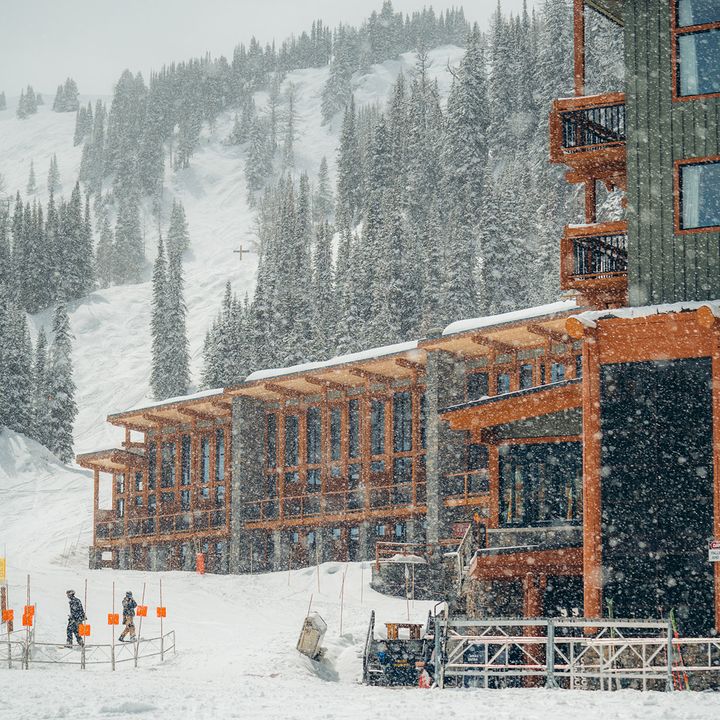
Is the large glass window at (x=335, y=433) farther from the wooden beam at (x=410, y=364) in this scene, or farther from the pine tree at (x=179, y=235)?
the pine tree at (x=179, y=235)

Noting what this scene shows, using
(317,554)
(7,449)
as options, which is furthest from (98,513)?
(7,449)

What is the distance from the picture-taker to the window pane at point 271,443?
148 ft

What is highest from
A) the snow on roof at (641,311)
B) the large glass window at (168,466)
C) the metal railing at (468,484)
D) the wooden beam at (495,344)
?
the wooden beam at (495,344)

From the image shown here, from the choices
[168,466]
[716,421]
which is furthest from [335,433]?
[716,421]

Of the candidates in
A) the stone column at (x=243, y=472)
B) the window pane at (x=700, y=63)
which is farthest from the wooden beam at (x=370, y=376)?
the window pane at (x=700, y=63)

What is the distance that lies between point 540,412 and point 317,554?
17135 mm

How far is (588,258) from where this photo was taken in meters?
24.9

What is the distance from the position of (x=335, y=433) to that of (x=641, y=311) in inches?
841

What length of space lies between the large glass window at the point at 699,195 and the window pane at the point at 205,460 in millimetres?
27440

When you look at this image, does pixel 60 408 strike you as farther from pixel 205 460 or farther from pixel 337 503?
pixel 337 503

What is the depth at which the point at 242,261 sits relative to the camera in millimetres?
139250

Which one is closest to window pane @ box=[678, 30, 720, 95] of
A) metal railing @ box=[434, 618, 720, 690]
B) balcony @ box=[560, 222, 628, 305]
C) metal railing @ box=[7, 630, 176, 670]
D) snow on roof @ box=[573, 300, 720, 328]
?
balcony @ box=[560, 222, 628, 305]

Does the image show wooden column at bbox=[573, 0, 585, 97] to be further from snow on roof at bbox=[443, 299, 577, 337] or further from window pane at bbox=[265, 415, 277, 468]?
window pane at bbox=[265, 415, 277, 468]

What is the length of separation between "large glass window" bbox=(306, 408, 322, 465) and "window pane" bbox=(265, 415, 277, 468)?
167 centimetres
